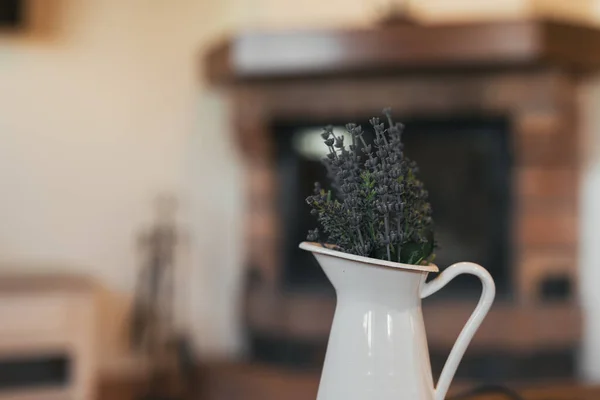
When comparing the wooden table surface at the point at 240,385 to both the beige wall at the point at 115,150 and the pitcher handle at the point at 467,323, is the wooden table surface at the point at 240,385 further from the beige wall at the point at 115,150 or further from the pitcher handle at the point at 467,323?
the pitcher handle at the point at 467,323

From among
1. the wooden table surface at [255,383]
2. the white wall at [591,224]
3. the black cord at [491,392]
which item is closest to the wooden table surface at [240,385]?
the wooden table surface at [255,383]

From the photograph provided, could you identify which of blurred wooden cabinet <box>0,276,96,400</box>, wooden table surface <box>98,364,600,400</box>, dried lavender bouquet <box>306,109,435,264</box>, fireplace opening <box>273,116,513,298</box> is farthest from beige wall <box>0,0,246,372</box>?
dried lavender bouquet <box>306,109,435,264</box>

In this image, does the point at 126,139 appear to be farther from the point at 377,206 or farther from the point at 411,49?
the point at 377,206

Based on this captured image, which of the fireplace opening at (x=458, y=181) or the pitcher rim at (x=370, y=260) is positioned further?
the fireplace opening at (x=458, y=181)

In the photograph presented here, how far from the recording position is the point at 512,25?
6.86ft

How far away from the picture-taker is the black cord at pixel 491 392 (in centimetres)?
86

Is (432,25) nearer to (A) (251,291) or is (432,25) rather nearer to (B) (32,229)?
(A) (251,291)

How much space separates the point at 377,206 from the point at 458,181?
193 centimetres

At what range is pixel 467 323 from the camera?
622 millimetres

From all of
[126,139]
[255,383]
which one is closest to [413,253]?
[255,383]

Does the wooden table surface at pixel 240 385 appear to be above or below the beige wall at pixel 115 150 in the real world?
below

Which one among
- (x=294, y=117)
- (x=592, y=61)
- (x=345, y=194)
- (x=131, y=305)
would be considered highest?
(x=592, y=61)

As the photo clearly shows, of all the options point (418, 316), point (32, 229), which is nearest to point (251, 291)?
point (32, 229)

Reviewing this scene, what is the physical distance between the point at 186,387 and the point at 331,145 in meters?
2.09
